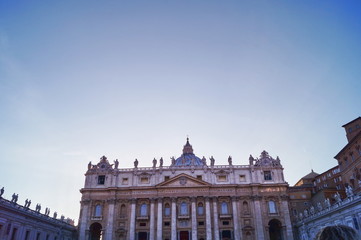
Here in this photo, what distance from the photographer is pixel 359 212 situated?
110 ft

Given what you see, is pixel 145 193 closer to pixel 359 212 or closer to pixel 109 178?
pixel 109 178

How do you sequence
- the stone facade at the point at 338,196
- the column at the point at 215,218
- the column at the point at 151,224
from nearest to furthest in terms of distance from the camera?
the stone facade at the point at 338,196
the column at the point at 215,218
the column at the point at 151,224

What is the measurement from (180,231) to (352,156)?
33007mm

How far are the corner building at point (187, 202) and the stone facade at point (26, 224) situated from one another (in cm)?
571

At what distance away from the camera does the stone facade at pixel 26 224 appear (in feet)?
119

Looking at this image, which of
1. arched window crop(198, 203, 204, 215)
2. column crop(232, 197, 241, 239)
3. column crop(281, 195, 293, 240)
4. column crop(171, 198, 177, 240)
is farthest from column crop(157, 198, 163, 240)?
column crop(281, 195, 293, 240)

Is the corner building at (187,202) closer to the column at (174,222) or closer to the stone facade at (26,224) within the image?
the column at (174,222)

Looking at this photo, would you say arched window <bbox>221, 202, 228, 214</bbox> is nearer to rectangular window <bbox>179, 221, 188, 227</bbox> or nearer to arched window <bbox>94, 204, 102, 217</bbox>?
rectangular window <bbox>179, 221, 188, 227</bbox>

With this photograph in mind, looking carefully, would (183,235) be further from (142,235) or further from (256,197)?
(256,197)

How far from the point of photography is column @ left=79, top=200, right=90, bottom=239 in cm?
5446

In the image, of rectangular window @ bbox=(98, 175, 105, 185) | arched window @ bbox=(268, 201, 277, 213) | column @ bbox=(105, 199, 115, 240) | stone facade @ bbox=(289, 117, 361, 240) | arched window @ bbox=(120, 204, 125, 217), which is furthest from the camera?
rectangular window @ bbox=(98, 175, 105, 185)

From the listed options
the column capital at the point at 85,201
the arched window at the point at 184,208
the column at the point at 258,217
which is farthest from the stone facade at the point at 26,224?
the column at the point at 258,217

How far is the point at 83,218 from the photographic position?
55688 mm

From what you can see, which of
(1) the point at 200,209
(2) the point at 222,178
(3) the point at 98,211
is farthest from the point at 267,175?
(3) the point at 98,211
